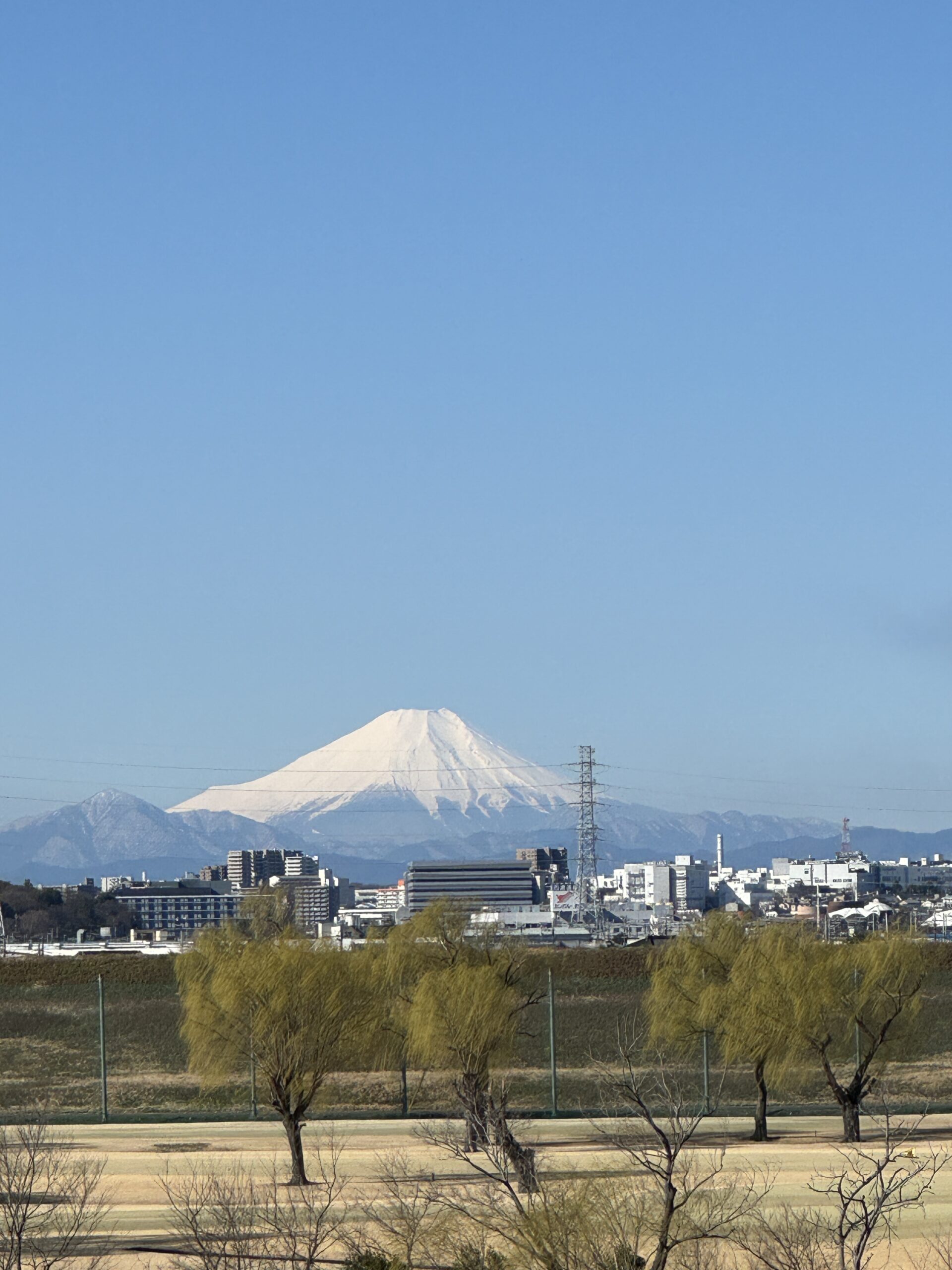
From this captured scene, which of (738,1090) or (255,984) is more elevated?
(255,984)

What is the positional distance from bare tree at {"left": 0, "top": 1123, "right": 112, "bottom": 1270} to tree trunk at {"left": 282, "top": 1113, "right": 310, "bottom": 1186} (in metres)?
2.90

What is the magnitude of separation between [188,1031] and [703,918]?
1289 cm

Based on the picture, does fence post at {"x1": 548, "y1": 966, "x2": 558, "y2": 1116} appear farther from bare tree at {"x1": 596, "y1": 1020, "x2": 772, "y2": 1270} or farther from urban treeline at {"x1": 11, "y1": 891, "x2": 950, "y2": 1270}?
bare tree at {"x1": 596, "y1": 1020, "x2": 772, "y2": 1270}

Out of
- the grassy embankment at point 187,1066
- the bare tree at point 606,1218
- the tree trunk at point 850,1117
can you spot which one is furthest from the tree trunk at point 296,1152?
the tree trunk at point 850,1117

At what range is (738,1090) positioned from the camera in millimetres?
46906

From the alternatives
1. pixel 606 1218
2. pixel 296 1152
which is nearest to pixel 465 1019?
pixel 296 1152

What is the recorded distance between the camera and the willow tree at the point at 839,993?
1476 inches

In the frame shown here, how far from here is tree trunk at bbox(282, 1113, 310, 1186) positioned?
97.4 feet

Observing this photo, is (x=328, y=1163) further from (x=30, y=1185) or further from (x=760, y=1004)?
(x=30, y=1185)

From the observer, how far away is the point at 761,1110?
1476 inches

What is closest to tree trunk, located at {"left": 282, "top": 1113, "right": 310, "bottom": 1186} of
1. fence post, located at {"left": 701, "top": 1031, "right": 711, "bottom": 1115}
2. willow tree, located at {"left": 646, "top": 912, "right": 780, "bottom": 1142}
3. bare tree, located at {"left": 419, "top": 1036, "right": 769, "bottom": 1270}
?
bare tree, located at {"left": 419, "top": 1036, "right": 769, "bottom": 1270}

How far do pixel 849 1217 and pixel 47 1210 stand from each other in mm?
11092

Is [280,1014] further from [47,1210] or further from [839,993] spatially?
[839,993]

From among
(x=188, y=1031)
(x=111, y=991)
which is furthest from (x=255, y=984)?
(x=111, y=991)
